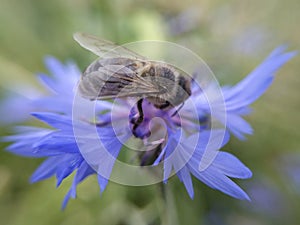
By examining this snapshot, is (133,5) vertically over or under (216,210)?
over

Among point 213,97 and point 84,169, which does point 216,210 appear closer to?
point 213,97

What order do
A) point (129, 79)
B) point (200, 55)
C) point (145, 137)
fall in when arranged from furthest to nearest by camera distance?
point (200, 55) < point (145, 137) < point (129, 79)

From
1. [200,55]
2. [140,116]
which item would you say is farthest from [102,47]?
[200,55]

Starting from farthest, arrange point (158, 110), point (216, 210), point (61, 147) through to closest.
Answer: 1. point (216, 210)
2. point (158, 110)
3. point (61, 147)

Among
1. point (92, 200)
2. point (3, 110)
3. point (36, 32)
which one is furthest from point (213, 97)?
point (36, 32)

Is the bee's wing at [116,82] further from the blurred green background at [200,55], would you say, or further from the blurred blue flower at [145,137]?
the blurred green background at [200,55]

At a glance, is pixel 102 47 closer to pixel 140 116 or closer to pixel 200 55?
pixel 140 116
